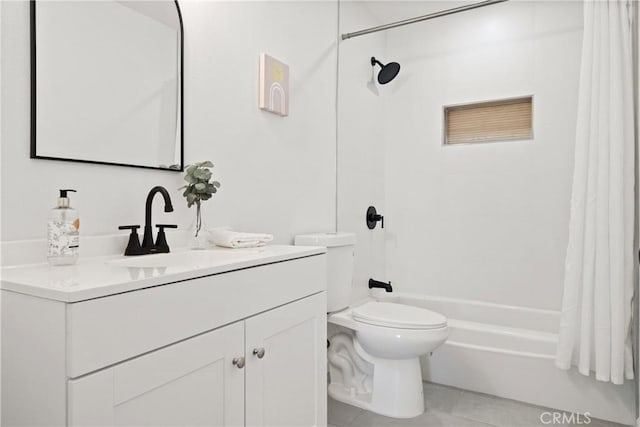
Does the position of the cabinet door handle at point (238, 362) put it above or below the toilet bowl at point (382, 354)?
above

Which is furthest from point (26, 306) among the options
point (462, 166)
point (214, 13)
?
point (462, 166)

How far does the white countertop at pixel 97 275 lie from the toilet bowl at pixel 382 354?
938mm

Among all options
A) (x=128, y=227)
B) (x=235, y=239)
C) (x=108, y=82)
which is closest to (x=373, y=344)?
(x=235, y=239)

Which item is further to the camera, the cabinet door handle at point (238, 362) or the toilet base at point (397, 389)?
the toilet base at point (397, 389)

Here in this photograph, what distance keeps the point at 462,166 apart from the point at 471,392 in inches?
56.5

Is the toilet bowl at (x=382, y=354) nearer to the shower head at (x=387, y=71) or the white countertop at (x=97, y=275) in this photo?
the white countertop at (x=97, y=275)

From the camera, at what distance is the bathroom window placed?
2699mm

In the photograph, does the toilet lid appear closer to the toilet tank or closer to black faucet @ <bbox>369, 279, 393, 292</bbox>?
the toilet tank

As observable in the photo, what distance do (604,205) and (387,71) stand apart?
1.65 metres

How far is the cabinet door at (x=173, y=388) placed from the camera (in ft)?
2.56

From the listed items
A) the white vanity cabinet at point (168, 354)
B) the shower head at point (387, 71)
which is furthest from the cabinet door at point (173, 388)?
the shower head at point (387, 71)

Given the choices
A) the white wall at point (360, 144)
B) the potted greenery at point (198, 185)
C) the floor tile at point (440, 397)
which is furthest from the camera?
the white wall at point (360, 144)

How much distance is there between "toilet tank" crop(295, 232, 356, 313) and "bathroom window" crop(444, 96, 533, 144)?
124 cm

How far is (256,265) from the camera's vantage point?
120 centimetres
